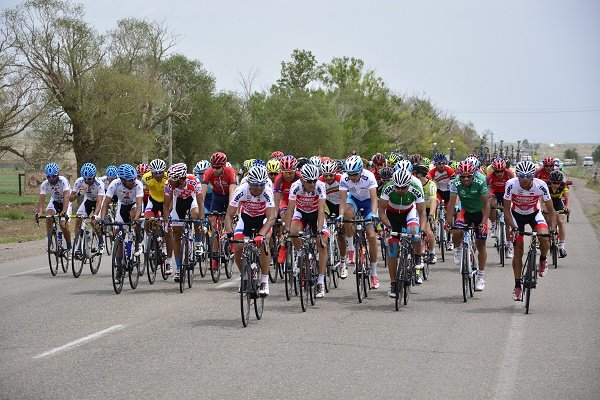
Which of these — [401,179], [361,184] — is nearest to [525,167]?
[401,179]

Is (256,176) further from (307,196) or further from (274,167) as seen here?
(274,167)

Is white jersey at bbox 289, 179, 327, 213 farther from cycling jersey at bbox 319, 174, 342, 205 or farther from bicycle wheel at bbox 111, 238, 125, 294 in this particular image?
bicycle wheel at bbox 111, 238, 125, 294

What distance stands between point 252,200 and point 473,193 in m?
4.00

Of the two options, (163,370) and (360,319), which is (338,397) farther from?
(360,319)

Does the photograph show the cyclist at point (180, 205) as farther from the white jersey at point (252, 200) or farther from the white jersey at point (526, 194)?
the white jersey at point (526, 194)

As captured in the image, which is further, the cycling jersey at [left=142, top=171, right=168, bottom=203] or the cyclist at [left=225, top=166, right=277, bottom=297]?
the cycling jersey at [left=142, top=171, right=168, bottom=203]

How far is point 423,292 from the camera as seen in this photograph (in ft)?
48.8

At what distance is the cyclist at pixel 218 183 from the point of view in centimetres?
1627

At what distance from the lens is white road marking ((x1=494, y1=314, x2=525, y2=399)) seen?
801 cm

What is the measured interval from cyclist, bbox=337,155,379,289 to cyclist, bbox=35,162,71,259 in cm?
570

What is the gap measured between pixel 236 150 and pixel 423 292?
251ft

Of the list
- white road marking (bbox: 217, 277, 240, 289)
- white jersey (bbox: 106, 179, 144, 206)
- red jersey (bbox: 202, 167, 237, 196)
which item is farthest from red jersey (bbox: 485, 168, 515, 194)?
white jersey (bbox: 106, 179, 144, 206)

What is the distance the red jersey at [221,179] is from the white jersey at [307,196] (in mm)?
3250

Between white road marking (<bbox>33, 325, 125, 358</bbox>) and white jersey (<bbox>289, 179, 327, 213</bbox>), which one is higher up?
white jersey (<bbox>289, 179, 327, 213</bbox>)
